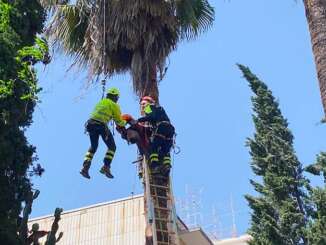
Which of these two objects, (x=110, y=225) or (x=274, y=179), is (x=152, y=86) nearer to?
(x=274, y=179)

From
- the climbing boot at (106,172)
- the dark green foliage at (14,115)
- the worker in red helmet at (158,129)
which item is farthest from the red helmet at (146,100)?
the dark green foliage at (14,115)

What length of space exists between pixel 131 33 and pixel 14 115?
9.66 feet

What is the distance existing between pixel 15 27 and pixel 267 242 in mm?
6179

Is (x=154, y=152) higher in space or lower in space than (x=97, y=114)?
lower

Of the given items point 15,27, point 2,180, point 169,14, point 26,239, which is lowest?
point 26,239

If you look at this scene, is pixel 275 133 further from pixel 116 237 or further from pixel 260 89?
pixel 116 237

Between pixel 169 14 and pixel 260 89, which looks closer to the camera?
pixel 169 14

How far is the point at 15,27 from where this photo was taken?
11109 millimetres

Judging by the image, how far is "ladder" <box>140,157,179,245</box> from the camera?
32.9ft

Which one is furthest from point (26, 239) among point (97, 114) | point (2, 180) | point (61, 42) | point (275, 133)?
point (275, 133)

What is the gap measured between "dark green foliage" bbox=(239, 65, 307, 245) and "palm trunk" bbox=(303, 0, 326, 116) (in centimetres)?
639

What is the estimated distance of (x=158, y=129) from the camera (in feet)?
36.3

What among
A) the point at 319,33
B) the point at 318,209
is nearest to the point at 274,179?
the point at 318,209

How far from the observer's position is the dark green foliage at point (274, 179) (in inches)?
543
